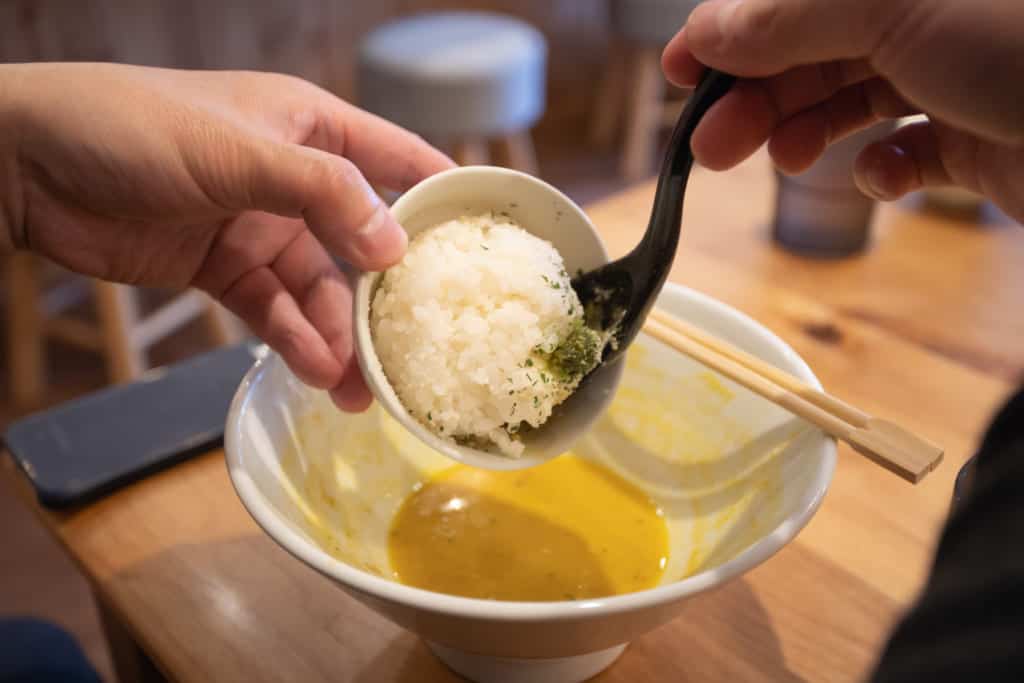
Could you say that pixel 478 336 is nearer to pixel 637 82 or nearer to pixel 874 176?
pixel 874 176

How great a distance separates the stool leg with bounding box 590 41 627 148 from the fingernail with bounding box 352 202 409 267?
12.0 feet

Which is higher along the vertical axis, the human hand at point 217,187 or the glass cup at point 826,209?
the human hand at point 217,187

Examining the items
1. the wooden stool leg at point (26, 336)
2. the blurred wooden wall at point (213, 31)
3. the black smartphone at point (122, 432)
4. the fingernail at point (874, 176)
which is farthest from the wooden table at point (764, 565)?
the blurred wooden wall at point (213, 31)

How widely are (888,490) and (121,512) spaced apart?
908 mm

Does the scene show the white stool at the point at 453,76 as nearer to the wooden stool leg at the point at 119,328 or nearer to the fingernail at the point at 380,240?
the wooden stool leg at the point at 119,328

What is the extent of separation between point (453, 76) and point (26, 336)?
4.86ft

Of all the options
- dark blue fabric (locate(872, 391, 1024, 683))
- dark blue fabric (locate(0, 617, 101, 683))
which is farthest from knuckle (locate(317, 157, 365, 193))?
dark blue fabric (locate(0, 617, 101, 683))

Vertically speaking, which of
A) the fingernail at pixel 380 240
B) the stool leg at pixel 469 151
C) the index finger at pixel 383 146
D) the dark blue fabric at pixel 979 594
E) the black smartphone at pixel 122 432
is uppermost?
the dark blue fabric at pixel 979 594

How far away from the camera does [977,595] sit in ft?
1.15

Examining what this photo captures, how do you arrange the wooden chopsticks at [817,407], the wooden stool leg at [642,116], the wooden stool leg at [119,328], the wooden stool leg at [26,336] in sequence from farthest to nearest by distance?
the wooden stool leg at [642,116]
the wooden stool leg at [26,336]
the wooden stool leg at [119,328]
the wooden chopsticks at [817,407]

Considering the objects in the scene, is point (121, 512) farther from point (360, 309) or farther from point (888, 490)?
point (888, 490)

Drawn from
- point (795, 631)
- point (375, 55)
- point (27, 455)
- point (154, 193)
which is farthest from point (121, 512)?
point (375, 55)

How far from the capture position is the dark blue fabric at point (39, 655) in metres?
1.04

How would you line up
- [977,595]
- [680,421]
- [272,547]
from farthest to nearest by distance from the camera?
[680,421], [272,547], [977,595]
